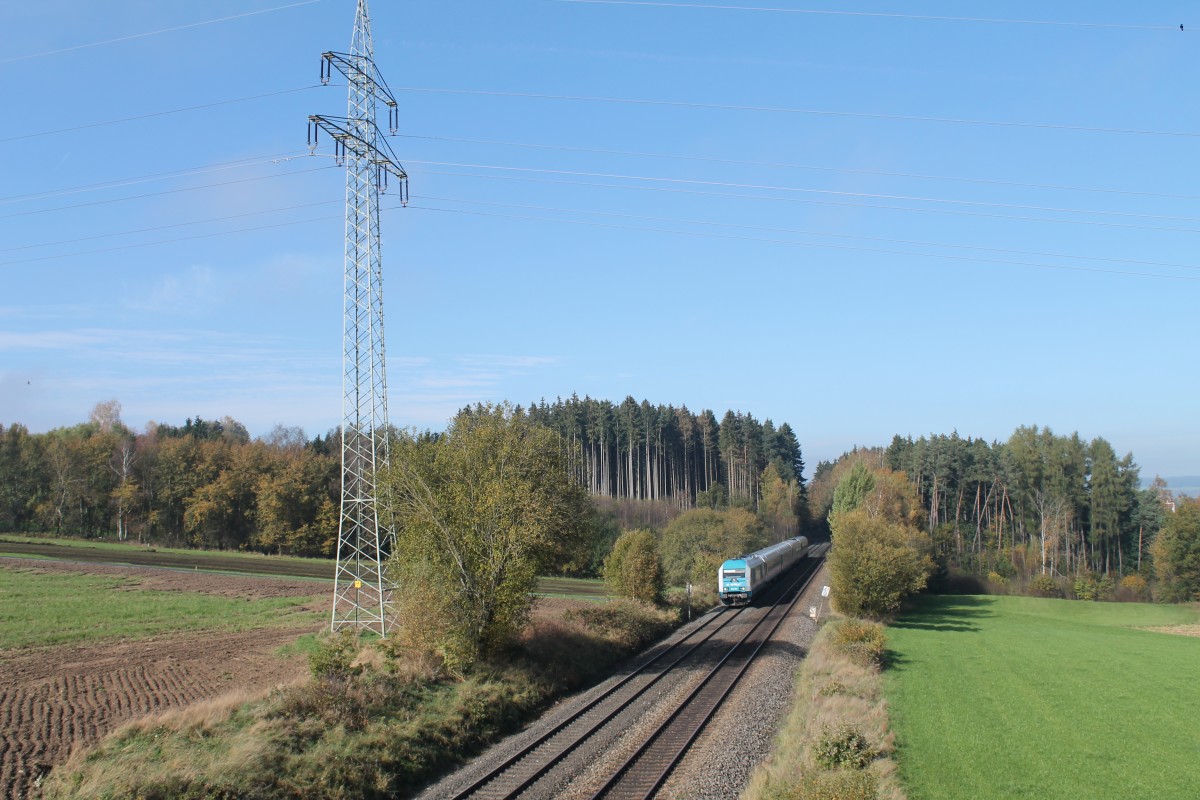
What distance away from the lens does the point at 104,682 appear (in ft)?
78.6

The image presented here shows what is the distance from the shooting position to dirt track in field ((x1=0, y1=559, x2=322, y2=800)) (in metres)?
17.2

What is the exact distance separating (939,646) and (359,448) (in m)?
33.7

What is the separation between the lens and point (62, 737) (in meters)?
18.0

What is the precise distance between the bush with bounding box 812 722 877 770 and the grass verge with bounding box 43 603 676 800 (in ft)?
29.8

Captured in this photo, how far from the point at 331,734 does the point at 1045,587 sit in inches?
3359

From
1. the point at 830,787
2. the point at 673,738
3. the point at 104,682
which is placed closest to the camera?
the point at 830,787

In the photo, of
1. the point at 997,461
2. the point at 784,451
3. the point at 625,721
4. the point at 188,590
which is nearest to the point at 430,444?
the point at 625,721

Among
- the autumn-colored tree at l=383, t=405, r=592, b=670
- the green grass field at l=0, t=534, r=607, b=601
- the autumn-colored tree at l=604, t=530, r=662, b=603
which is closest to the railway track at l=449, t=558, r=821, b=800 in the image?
the autumn-colored tree at l=383, t=405, r=592, b=670

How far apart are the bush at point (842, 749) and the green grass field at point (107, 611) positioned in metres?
28.8

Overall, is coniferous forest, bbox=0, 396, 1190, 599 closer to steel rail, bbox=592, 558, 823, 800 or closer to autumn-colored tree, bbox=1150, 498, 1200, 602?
autumn-colored tree, bbox=1150, 498, 1200, 602

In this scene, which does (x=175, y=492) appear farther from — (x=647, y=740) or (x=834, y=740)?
(x=834, y=740)

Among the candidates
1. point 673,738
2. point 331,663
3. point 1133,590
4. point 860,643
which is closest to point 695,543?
point 860,643

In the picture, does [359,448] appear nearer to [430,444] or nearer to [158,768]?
[430,444]

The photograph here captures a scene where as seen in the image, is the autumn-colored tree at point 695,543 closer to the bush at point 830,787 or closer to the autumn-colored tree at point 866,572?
the autumn-colored tree at point 866,572
